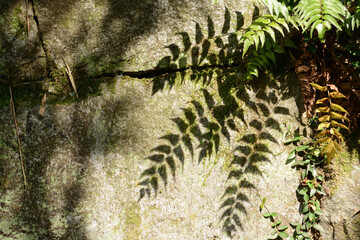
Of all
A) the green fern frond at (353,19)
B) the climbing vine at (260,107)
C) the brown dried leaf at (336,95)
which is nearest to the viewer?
the green fern frond at (353,19)

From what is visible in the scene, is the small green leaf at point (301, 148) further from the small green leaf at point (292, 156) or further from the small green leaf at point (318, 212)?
the small green leaf at point (318, 212)

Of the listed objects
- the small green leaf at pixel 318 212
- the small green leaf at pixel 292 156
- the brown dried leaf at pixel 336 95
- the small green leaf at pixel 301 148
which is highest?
the brown dried leaf at pixel 336 95

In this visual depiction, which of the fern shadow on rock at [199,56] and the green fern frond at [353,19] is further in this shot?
the fern shadow on rock at [199,56]

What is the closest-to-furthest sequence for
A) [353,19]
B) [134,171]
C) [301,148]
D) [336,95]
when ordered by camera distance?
1. [353,19]
2. [336,95]
3. [134,171]
4. [301,148]

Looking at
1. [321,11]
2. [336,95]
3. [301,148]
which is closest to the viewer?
[321,11]

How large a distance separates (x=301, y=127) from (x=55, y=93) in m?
2.33

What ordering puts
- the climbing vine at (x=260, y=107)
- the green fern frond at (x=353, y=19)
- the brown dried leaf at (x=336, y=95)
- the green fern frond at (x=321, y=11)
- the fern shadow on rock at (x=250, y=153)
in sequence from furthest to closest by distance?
the fern shadow on rock at (x=250, y=153), the climbing vine at (x=260, y=107), the brown dried leaf at (x=336, y=95), the green fern frond at (x=353, y=19), the green fern frond at (x=321, y=11)

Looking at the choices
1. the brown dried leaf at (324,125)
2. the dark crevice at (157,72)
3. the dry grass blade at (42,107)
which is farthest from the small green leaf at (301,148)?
the dry grass blade at (42,107)

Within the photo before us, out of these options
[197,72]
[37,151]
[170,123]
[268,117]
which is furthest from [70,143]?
[268,117]

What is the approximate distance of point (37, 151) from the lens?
2.44 metres

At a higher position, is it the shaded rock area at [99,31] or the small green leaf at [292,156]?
the shaded rock area at [99,31]

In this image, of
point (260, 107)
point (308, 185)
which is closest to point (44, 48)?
point (260, 107)

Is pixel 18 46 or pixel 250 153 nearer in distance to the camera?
pixel 18 46

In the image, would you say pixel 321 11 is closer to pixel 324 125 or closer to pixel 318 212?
pixel 324 125
